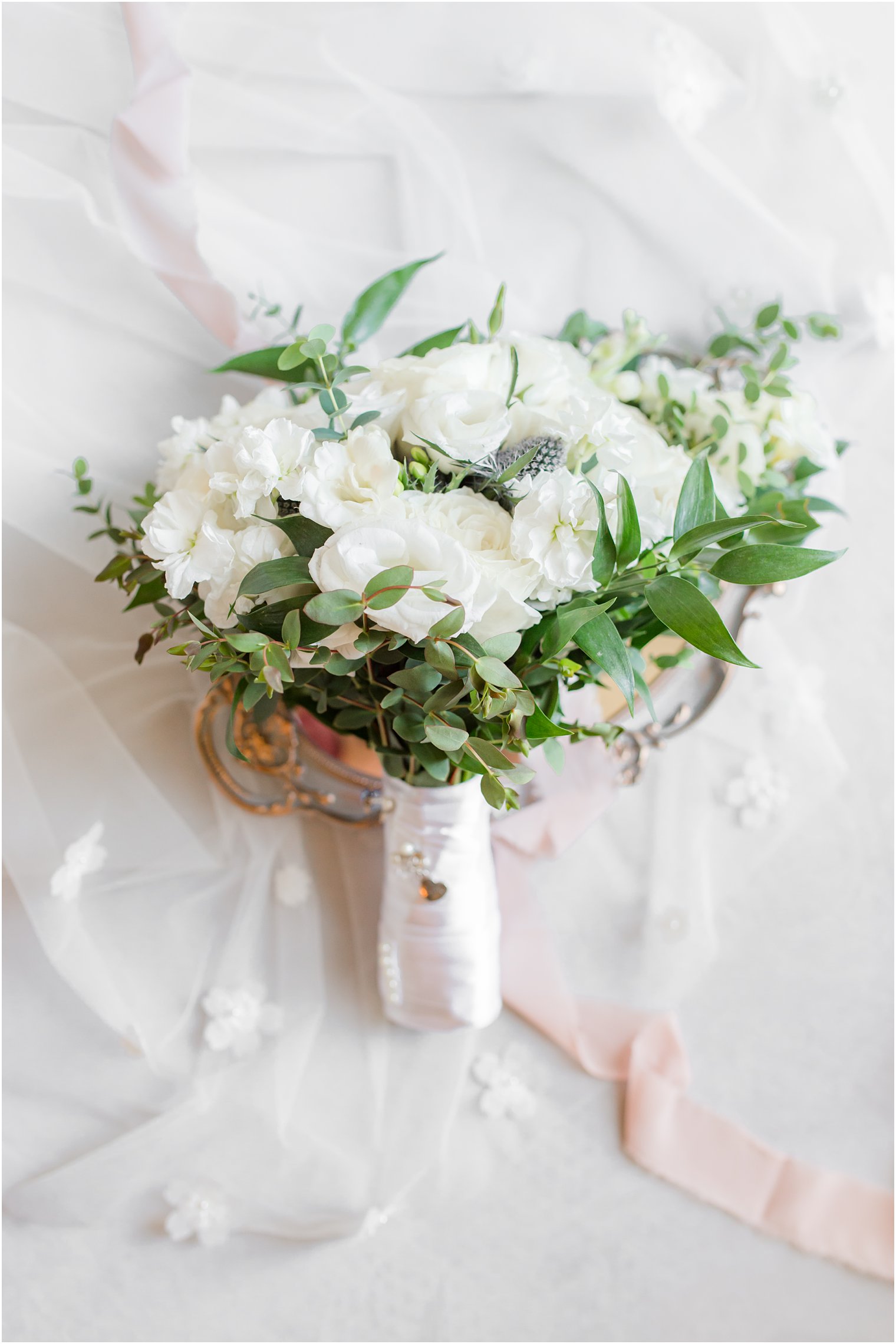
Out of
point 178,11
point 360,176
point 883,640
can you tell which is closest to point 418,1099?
point 883,640

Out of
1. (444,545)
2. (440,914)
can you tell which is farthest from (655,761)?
(444,545)

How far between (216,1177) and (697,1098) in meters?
0.47

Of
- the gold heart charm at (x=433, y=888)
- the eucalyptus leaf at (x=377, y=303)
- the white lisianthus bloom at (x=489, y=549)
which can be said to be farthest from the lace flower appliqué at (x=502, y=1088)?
the eucalyptus leaf at (x=377, y=303)

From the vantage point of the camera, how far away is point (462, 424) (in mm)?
553

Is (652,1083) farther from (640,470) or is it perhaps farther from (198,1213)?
(640,470)

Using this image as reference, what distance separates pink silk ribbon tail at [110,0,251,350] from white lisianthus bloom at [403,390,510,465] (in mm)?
293

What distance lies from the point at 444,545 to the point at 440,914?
0.39 m

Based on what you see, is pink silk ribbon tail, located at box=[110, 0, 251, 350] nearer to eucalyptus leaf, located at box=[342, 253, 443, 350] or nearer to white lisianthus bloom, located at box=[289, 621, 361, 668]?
eucalyptus leaf, located at box=[342, 253, 443, 350]

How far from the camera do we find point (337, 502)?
528 millimetres

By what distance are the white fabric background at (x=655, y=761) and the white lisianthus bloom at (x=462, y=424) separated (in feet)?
1.02

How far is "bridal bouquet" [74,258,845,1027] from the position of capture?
1.68ft

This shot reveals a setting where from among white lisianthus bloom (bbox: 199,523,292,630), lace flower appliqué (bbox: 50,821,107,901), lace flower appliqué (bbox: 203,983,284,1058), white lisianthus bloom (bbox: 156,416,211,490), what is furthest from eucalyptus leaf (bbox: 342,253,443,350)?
lace flower appliqué (bbox: 203,983,284,1058)

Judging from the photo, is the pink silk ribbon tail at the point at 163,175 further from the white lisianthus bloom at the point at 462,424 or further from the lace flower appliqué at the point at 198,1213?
the lace flower appliqué at the point at 198,1213

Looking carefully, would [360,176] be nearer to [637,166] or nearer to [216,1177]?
[637,166]
